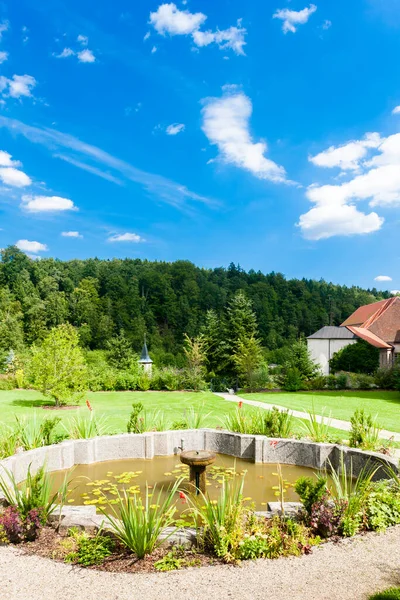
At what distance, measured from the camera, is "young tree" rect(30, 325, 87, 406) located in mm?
15086

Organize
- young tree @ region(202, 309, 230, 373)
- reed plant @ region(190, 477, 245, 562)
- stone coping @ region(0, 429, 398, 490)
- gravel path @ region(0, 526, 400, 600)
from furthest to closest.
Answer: young tree @ region(202, 309, 230, 373), stone coping @ region(0, 429, 398, 490), reed plant @ region(190, 477, 245, 562), gravel path @ region(0, 526, 400, 600)

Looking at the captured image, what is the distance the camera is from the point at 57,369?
15391 mm

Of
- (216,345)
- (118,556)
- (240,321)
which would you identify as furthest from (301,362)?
(118,556)

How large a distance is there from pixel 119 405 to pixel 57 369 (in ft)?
9.51

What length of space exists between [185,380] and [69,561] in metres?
18.5

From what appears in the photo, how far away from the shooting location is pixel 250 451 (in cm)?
838

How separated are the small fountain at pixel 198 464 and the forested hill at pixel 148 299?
45.1 m

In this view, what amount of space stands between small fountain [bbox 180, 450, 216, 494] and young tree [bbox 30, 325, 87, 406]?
9.56 m

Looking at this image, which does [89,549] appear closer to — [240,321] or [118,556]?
[118,556]

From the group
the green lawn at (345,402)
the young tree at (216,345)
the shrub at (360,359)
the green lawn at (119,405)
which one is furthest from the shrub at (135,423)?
the shrub at (360,359)

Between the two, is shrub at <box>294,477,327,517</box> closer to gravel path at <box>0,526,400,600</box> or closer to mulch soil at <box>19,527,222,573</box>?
gravel path at <box>0,526,400,600</box>

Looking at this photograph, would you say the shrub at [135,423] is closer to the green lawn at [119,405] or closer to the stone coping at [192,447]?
the stone coping at [192,447]

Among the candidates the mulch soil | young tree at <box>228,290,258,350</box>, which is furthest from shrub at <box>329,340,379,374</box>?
the mulch soil

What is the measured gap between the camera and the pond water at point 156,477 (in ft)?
21.1
